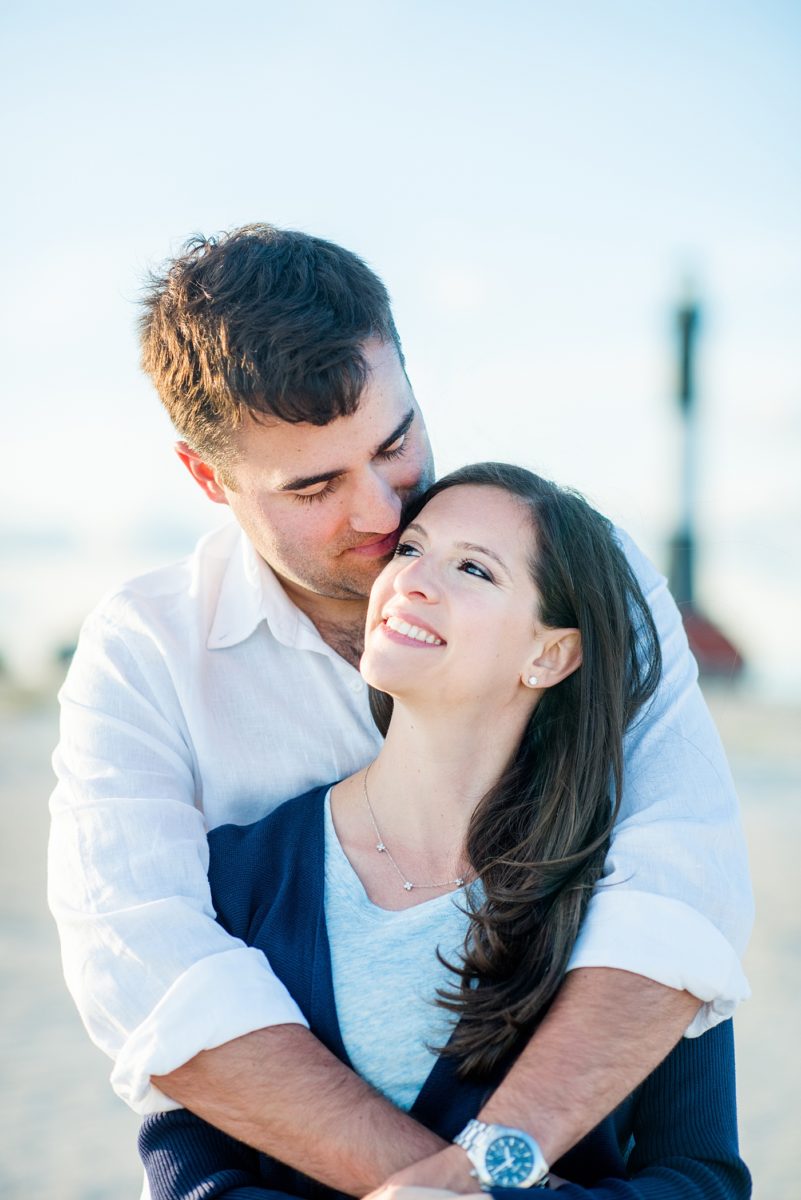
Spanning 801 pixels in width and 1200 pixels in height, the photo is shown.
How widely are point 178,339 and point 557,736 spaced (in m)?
1.13

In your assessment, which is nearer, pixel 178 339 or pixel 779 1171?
pixel 178 339

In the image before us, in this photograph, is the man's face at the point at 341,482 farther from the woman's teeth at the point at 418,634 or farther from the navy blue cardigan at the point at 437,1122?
the navy blue cardigan at the point at 437,1122

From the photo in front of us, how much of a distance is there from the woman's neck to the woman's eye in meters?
0.25

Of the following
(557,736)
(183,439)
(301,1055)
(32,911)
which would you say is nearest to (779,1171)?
(557,736)

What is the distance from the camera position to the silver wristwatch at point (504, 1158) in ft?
6.07

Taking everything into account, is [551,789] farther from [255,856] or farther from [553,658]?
[255,856]

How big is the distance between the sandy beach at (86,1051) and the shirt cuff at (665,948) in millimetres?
2340

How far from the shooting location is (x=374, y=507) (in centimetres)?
254

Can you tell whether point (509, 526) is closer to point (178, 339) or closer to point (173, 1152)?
point (178, 339)

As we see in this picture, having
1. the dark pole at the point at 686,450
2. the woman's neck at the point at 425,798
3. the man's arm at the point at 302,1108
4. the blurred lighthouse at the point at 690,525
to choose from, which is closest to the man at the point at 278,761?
the man's arm at the point at 302,1108

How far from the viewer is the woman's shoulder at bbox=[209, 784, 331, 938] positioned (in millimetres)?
2301

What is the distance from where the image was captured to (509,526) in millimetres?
2396

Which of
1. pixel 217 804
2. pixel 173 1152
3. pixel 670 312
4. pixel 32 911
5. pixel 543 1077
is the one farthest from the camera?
pixel 670 312

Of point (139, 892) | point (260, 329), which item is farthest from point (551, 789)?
point (260, 329)
